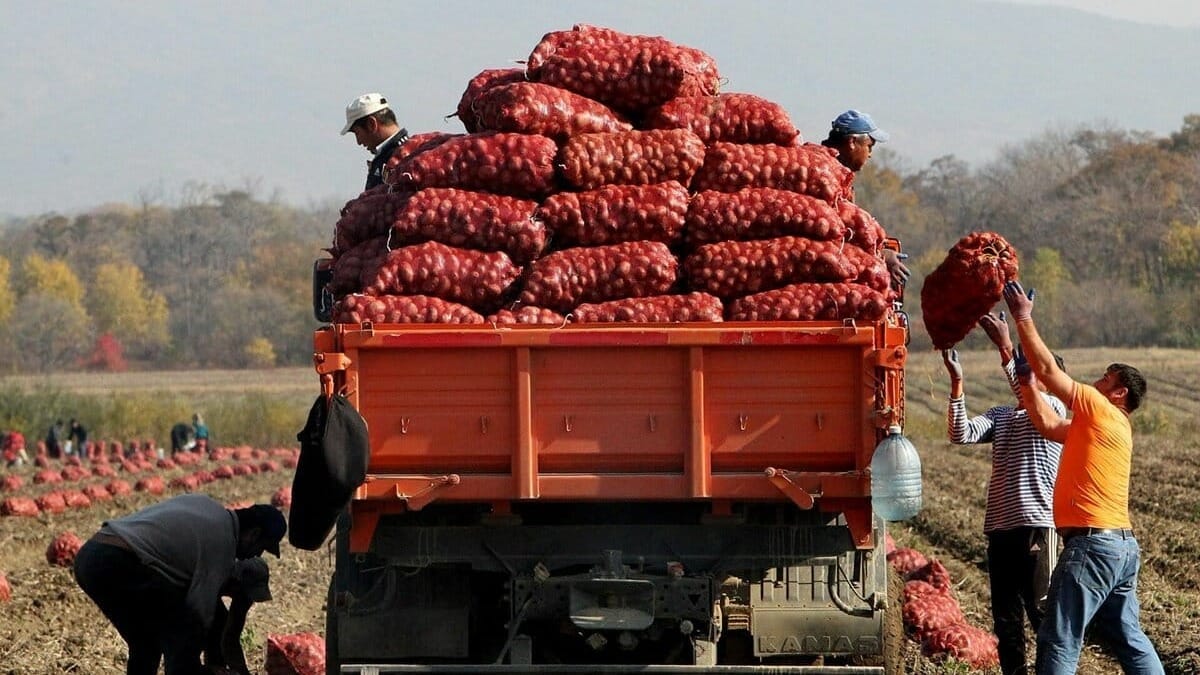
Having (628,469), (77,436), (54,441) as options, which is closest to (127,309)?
(77,436)

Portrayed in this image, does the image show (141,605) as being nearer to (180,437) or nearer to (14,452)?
(14,452)

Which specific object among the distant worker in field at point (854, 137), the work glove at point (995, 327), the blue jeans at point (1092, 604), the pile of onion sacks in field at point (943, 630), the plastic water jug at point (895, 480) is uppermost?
the distant worker in field at point (854, 137)

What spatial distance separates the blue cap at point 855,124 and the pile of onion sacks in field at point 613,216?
1.46 meters

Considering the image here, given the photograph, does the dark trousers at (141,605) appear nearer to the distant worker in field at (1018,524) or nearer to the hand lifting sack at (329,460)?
the hand lifting sack at (329,460)

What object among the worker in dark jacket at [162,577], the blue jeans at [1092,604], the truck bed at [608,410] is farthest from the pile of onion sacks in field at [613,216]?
the blue jeans at [1092,604]

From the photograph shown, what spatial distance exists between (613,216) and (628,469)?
1.27 meters

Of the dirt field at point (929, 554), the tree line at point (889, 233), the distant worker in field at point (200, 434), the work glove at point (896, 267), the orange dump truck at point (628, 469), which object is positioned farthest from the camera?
the tree line at point (889, 233)

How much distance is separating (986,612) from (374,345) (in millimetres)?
6393

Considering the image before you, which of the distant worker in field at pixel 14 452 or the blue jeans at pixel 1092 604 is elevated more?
the blue jeans at pixel 1092 604

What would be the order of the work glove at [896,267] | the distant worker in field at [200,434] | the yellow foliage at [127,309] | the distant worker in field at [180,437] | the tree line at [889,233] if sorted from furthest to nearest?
1. the yellow foliage at [127,309]
2. the tree line at [889,233]
3. the distant worker in field at [180,437]
4. the distant worker in field at [200,434]
5. the work glove at [896,267]

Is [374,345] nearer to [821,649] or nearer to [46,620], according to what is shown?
[821,649]

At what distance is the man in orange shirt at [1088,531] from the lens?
8.49 metres

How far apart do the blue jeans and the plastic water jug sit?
2.61 feet

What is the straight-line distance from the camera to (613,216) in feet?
30.2
